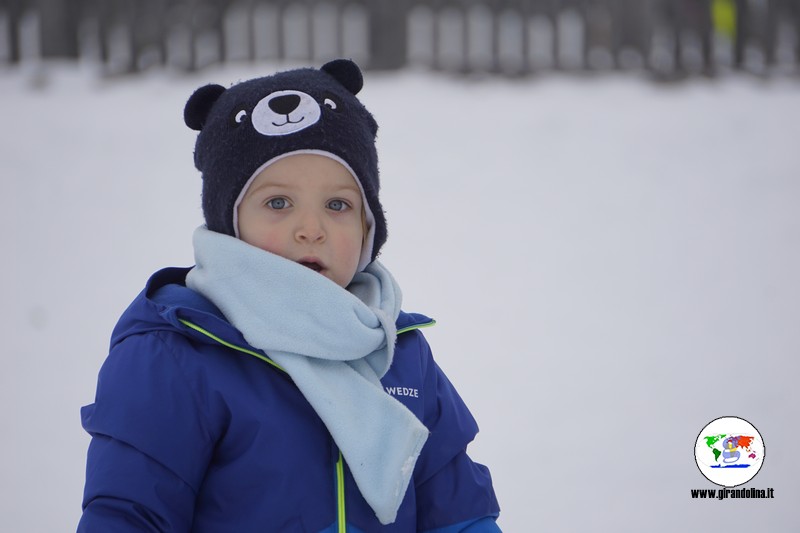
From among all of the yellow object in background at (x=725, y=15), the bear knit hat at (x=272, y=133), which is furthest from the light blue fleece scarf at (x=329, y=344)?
the yellow object in background at (x=725, y=15)

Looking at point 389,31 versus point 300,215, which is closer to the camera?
point 300,215

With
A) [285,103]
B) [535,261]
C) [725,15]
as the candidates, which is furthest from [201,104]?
[725,15]

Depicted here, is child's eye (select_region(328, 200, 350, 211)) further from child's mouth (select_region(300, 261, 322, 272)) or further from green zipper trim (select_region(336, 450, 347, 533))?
green zipper trim (select_region(336, 450, 347, 533))

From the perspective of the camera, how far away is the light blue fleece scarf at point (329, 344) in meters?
1.50

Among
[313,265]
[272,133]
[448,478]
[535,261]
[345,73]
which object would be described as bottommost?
[448,478]

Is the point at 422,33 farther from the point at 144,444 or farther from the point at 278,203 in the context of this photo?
the point at 144,444

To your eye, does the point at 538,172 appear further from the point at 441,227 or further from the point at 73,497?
the point at 73,497

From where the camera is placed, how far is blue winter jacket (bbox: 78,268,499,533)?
1.40m

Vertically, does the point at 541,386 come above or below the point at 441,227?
below

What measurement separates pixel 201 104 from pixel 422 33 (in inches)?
179

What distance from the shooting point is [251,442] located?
1481 mm

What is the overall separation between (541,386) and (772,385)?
0.80 meters

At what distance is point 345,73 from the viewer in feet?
5.87

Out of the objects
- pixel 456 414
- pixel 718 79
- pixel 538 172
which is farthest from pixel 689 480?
pixel 718 79
